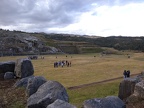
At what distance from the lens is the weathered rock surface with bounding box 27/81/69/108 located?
1395cm

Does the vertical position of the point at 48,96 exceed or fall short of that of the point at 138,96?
it falls short

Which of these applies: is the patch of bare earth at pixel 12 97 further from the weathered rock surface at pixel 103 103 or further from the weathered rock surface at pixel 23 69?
the weathered rock surface at pixel 103 103

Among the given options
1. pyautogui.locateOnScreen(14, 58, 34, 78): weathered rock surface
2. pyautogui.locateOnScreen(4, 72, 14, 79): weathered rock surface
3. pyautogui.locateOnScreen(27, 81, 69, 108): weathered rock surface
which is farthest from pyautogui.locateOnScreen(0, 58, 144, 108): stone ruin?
pyautogui.locateOnScreen(4, 72, 14, 79): weathered rock surface

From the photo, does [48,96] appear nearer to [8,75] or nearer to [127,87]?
[127,87]

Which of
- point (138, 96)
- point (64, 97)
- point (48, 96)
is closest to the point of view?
point (138, 96)

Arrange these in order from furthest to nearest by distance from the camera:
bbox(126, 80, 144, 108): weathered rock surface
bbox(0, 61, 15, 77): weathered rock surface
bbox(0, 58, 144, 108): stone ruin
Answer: bbox(0, 61, 15, 77): weathered rock surface, bbox(126, 80, 144, 108): weathered rock surface, bbox(0, 58, 144, 108): stone ruin

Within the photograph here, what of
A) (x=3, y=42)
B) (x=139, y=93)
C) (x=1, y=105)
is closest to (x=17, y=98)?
(x=1, y=105)

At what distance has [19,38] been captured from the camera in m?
154

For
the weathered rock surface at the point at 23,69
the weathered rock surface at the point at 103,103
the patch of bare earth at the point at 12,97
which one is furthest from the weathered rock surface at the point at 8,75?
the weathered rock surface at the point at 103,103

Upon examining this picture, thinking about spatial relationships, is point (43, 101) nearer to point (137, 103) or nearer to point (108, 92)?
point (137, 103)

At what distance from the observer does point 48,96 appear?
46.1 ft

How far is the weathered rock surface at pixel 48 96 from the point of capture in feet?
45.8

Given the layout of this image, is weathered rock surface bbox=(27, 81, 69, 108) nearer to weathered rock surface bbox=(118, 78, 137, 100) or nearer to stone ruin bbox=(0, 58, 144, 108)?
stone ruin bbox=(0, 58, 144, 108)

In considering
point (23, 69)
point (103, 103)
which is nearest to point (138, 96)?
point (103, 103)
